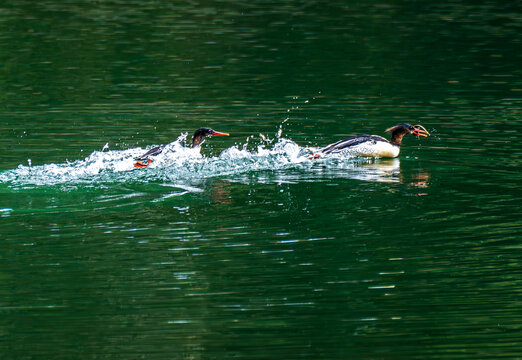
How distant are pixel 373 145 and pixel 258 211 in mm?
4558

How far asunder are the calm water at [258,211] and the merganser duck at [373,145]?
22cm

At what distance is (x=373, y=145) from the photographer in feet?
55.5

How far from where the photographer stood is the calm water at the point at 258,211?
8898mm

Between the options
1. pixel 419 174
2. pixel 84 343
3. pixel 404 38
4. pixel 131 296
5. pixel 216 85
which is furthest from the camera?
pixel 404 38

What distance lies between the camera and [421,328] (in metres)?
8.90

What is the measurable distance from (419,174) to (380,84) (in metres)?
8.89

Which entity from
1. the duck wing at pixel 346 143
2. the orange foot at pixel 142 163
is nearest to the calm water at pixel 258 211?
the orange foot at pixel 142 163

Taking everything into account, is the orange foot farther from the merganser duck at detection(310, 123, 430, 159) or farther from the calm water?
the merganser duck at detection(310, 123, 430, 159)

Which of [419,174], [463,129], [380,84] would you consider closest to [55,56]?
[380,84]

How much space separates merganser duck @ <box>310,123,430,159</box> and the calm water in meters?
0.22

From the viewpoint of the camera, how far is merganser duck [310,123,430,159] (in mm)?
16594

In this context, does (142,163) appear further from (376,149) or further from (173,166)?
(376,149)

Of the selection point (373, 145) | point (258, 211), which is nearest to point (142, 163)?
point (258, 211)

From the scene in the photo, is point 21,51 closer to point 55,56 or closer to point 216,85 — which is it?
point 55,56
